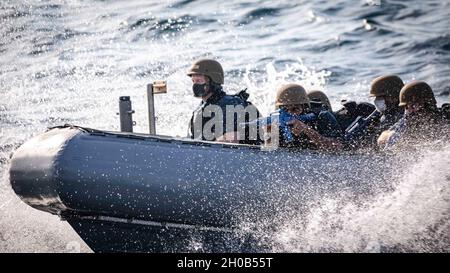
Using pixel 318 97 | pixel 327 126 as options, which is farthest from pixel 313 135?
pixel 318 97

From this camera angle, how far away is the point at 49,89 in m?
12.5

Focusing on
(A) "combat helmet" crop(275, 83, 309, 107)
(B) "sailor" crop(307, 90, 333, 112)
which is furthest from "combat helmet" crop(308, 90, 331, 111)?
(A) "combat helmet" crop(275, 83, 309, 107)

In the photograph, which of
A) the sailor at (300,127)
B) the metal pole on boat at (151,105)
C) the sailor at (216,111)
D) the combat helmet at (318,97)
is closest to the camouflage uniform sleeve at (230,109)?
the sailor at (216,111)

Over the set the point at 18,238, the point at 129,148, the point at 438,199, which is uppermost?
the point at 129,148

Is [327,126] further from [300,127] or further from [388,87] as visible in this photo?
[388,87]

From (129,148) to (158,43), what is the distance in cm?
973

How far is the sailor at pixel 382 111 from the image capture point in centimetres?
636

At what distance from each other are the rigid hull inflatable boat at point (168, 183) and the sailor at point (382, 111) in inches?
26.7

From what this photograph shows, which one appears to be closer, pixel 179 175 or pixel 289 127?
pixel 179 175

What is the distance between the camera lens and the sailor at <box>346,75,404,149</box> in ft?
20.9

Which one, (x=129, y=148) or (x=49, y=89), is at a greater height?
(x=129, y=148)
